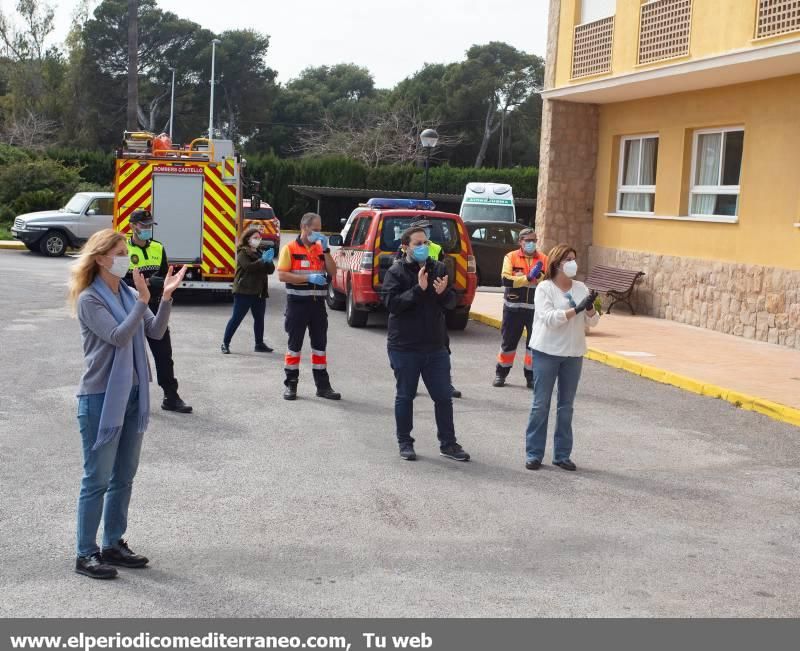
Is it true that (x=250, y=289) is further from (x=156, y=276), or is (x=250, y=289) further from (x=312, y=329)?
(x=156, y=276)

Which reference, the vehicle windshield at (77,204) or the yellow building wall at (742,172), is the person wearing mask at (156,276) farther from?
the vehicle windshield at (77,204)

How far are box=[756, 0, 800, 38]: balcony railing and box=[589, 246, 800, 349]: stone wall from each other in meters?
3.50

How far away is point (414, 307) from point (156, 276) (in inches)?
126

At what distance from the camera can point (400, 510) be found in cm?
705

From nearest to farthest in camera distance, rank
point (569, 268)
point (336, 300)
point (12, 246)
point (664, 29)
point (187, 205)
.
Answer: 1. point (569, 268)
2. point (664, 29)
3. point (336, 300)
4. point (187, 205)
5. point (12, 246)

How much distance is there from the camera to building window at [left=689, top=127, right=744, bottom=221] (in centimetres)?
1814

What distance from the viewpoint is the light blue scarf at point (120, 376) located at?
18.1 feet

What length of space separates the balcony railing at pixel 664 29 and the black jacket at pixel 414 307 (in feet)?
34.5

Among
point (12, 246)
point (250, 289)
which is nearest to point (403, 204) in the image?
point (250, 289)

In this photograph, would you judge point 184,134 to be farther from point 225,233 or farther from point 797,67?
point 797,67

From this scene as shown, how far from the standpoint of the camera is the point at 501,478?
803 cm

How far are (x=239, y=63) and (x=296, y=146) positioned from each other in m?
6.93

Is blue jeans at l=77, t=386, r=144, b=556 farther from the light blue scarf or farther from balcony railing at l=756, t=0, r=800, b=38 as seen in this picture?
balcony railing at l=756, t=0, r=800, b=38
